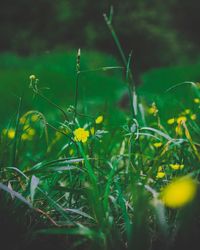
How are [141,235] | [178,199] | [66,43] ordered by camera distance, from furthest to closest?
[66,43] < [141,235] < [178,199]

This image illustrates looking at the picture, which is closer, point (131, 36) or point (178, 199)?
point (178, 199)

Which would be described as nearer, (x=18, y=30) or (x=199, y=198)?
(x=199, y=198)

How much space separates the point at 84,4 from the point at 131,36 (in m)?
1.65

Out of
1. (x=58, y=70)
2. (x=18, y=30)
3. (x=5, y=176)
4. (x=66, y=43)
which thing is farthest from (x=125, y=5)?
(x=5, y=176)

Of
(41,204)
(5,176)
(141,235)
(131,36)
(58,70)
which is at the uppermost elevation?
(131,36)

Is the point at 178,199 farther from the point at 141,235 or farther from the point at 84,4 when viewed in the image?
the point at 84,4

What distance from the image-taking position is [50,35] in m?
13.0

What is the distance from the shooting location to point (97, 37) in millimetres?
12133

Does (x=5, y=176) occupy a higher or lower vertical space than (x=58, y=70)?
lower

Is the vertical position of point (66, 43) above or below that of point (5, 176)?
above

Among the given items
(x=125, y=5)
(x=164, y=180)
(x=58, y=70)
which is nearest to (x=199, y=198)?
(x=164, y=180)

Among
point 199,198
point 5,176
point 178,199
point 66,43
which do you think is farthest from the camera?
point 66,43

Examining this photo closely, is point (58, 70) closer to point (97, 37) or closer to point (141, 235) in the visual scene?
point (141, 235)

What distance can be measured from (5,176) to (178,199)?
1.01 metres
